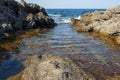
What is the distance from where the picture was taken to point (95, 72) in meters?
14.3

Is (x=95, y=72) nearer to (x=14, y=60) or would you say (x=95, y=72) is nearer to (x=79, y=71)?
(x=79, y=71)

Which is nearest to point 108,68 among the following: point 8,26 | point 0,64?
point 0,64

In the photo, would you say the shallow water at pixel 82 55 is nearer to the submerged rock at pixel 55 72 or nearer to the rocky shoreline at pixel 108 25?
the submerged rock at pixel 55 72

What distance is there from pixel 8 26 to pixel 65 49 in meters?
13.5

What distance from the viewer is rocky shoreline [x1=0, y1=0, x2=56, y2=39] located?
33094 mm

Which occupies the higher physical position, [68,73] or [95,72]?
[68,73]

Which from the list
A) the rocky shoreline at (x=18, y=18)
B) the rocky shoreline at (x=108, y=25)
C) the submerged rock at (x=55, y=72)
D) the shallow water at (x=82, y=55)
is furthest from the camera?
the rocky shoreline at (x=18, y=18)

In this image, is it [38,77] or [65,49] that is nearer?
[38,77]

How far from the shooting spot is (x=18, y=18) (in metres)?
39.6

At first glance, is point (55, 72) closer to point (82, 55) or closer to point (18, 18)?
point (82, 55)

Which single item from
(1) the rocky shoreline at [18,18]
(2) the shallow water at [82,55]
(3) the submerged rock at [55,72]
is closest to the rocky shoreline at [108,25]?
(2) the shallow water at [82,55]

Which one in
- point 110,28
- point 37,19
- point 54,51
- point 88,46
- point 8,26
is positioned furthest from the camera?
point 37,19

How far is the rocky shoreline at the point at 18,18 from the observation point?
33.1m

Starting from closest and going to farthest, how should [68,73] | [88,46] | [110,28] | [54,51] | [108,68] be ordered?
1. [68,73]
2. [108,68]
3. [54,51]
4. [88,46]
5. [110,28]
